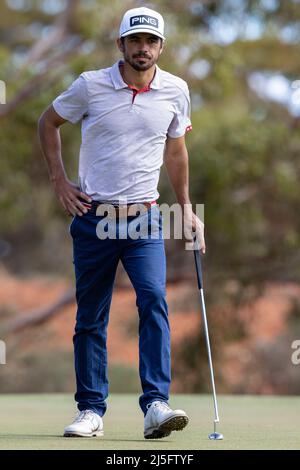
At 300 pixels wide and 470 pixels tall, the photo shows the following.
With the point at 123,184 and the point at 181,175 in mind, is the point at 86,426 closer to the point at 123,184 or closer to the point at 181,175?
the point at 123,184

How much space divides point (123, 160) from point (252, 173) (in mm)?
13198

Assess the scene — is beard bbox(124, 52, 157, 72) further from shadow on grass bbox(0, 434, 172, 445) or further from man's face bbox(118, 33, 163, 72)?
shadow on grass bbox(0, 434, 172, 445)

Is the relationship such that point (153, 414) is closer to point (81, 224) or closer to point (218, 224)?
point (81, 224)

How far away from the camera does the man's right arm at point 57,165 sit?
6617 mm

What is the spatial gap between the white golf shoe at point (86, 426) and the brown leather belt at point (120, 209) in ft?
3.68

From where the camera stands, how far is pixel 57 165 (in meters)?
6.77

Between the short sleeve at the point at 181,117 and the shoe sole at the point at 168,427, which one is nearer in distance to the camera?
the shoe sole at the point at 168,427

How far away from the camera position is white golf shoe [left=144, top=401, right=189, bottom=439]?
19.8 feet

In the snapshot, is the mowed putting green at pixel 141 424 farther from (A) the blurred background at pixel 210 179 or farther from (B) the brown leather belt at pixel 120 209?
(A) the blurred background at pixel 210 179

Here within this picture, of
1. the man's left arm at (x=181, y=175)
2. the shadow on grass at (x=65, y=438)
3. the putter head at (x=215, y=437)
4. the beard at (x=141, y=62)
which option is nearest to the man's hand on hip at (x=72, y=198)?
the man's left arm at (x=181, y=175)

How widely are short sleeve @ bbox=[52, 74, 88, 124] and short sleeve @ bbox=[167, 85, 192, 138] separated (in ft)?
1.68

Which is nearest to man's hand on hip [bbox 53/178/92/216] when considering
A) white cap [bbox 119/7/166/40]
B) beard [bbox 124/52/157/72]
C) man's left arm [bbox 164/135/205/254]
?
man's left arm [bbox 164/135/205/254]

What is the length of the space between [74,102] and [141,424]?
231 cm
